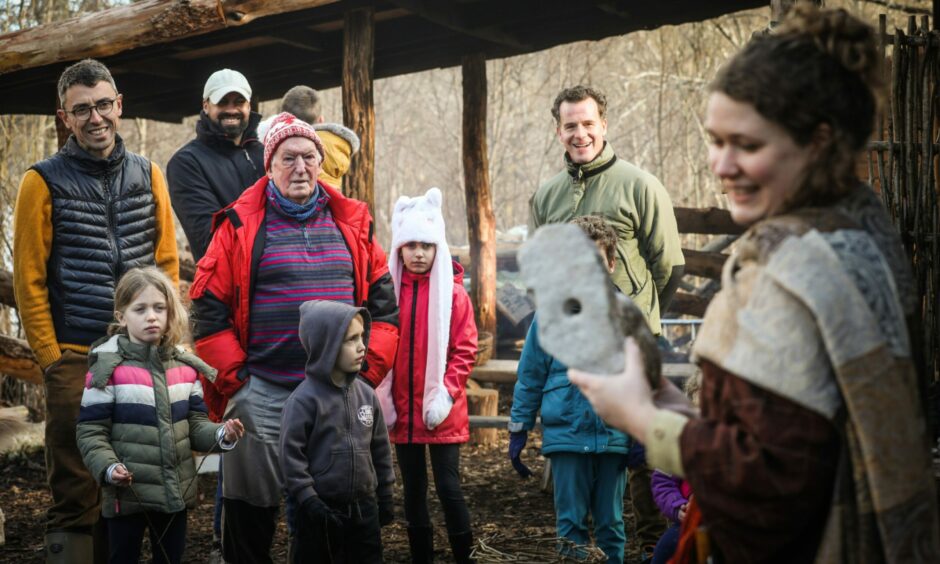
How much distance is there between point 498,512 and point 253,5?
13.2ft

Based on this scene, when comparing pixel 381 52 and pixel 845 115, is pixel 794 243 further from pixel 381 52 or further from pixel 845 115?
pixel 381 52

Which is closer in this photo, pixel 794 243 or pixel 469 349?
pixel 794 243

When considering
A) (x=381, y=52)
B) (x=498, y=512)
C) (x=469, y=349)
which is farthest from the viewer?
(x=381, y=52)

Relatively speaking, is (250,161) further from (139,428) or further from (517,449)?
(517,449)

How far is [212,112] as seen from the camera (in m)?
5.36

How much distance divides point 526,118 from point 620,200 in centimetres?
3612

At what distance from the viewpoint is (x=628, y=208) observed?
4730 millimetres

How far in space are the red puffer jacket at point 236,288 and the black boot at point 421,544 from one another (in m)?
0.93

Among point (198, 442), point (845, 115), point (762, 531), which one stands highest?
point (845, 115)

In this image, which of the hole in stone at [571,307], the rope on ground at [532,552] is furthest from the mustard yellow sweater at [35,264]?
the hole in stone at [571,307]

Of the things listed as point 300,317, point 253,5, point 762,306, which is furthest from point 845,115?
point 253,5

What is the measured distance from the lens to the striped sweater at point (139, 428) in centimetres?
388

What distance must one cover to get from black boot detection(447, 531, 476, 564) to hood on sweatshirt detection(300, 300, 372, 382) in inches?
52.8

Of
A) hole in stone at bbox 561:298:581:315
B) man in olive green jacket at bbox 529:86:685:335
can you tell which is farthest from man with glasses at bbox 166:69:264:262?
hole in stone at bbox 561:298:581:315
